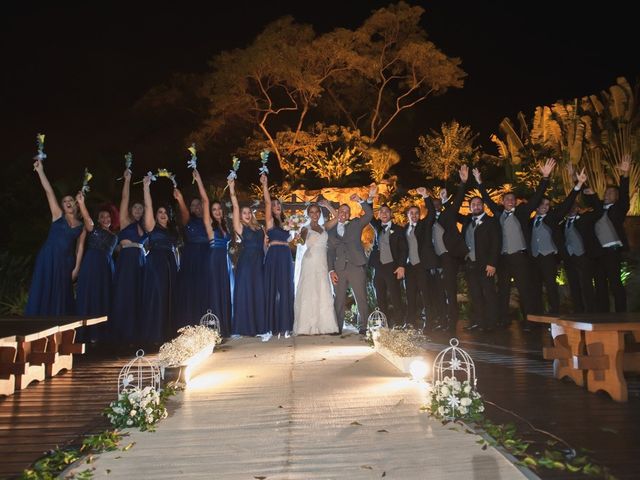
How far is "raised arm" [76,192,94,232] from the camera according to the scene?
8.68m

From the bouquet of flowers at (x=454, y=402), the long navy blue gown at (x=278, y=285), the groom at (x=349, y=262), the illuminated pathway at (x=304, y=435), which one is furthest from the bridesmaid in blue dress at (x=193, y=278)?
the bouquet of flowers at (x=454, y=402)

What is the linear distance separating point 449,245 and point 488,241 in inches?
22.6

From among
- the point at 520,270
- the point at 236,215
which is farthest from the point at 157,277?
the point at 520,270

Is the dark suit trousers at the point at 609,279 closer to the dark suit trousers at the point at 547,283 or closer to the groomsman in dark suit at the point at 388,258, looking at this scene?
the dark suit trousers at the point at 547,283

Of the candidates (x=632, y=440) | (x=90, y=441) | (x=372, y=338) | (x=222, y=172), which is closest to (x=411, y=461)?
(x=632, y=440)

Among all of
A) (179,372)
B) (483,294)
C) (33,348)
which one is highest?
(483,294)

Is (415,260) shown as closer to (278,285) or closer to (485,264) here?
(485,264)

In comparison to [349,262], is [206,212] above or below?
above

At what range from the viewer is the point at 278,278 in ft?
32.0

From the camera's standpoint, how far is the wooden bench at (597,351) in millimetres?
4918

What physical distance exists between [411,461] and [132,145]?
1043 inches

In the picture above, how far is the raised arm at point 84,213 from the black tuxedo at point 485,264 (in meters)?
5.28

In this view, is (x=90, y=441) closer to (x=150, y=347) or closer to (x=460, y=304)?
(x=150, y=347)

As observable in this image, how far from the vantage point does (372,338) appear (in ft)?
26.1
